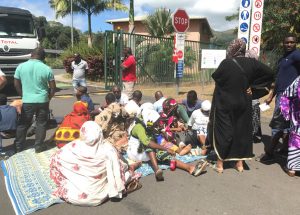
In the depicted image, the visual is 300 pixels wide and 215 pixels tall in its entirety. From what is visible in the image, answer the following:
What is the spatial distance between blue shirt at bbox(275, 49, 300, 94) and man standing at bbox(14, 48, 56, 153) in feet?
12.4

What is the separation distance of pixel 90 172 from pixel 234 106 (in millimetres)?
Answer: 2243

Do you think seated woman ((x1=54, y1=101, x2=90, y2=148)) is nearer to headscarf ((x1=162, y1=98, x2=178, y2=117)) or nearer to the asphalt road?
the asphalt road

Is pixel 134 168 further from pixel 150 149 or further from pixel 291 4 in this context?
pixel 291 4

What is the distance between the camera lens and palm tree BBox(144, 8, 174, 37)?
952 inches

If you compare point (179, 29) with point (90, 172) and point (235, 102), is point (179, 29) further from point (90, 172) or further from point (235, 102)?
point (90, 172)

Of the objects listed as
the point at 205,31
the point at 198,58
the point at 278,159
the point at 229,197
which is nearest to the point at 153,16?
the point at 198,58

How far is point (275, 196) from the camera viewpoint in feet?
15.1

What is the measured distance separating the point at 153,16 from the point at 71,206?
2160 centimetres

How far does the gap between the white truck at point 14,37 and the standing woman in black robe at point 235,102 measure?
31.5 ft

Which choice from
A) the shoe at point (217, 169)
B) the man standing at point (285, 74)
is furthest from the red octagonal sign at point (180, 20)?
the shoe at point (217, 169)

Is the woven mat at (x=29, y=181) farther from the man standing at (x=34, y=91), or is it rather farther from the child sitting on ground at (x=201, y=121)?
the child sitting on ground at (x=201, y=121)

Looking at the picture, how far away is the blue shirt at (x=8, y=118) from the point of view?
621cm

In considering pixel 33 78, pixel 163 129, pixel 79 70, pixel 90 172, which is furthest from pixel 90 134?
pixel 79 70

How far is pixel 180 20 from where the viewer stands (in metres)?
11.8
